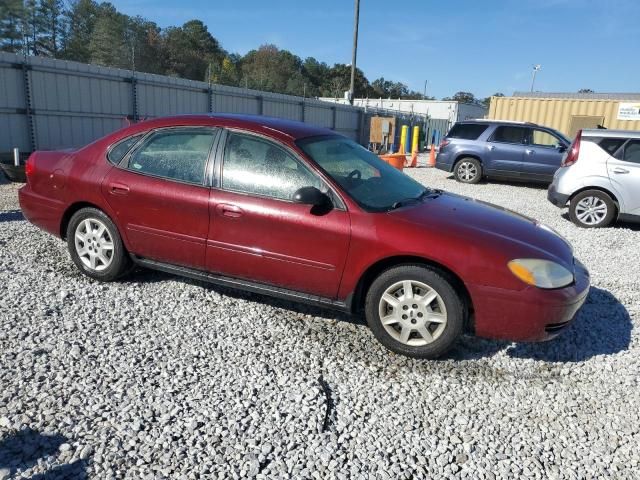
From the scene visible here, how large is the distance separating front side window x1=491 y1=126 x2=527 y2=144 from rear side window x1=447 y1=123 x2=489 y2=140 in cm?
36

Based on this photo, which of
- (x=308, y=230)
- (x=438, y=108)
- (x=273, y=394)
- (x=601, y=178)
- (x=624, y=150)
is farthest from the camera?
(x=438, y=108)

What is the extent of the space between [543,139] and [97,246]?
11.8 metres

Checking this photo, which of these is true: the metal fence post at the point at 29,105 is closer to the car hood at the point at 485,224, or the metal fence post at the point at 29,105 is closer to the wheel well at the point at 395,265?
the car hood at the point at 485,224

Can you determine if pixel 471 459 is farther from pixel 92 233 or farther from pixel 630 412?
pixel 92 233

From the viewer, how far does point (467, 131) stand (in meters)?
13.5

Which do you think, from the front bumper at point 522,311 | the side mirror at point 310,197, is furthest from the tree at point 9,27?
the front bumper at point 522,311

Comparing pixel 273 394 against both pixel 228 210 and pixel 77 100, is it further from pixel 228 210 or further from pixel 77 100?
pixel 77 100

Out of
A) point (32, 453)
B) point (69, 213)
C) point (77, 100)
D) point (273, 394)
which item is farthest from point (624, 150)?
point (77, 100)

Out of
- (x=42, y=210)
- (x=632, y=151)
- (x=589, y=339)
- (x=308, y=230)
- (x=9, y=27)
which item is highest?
(x=9, y=27)

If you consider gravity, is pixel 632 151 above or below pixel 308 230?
above

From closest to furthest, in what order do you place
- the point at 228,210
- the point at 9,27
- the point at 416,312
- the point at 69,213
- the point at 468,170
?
the point at 416,312, the point at 228,210, the point at 69,213, the point at 468,170, the point at 9,27

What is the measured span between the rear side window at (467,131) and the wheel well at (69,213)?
1114 cm

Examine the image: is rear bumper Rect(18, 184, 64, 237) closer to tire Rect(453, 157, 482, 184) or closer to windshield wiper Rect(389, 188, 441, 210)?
windshield wiper Rect(389, 188, 441, 210)

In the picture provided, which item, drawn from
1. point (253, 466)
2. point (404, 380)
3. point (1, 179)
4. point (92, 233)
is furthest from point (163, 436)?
Result: point (1, 179)
